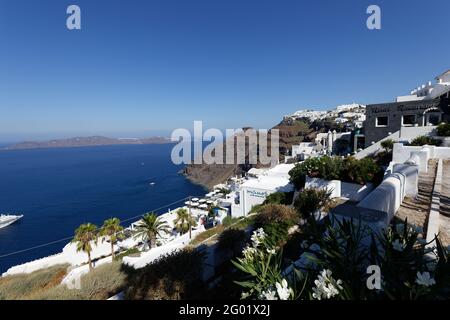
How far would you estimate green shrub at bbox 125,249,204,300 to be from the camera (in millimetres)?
5555

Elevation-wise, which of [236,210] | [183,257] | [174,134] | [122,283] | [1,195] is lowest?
[1,195]

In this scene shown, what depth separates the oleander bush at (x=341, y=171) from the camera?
497 inches

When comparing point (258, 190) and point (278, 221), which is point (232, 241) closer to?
point (278, 221)

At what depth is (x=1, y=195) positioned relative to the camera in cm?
6306

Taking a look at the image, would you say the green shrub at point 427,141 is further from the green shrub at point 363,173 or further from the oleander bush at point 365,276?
the oleander bush at point 365,276

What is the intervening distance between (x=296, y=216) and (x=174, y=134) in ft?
34.7

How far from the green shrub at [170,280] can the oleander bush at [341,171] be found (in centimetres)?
982

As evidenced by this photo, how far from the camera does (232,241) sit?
998 cm

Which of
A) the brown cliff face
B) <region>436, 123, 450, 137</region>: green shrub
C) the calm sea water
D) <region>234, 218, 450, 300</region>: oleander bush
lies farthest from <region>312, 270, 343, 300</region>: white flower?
the brown cliff face

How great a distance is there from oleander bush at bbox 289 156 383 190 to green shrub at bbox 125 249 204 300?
982cm
